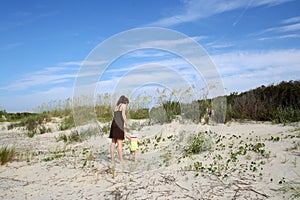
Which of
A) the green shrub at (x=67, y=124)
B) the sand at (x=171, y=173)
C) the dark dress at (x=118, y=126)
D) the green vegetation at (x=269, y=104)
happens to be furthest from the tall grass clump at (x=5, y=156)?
the green vegetation at (x=269, y=104)

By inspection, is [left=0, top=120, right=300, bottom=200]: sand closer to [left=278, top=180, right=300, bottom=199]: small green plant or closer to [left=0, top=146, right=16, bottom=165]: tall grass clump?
[left=278, top=180, right=300, bottom=199]: small green plant

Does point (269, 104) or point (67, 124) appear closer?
point (269, 104)

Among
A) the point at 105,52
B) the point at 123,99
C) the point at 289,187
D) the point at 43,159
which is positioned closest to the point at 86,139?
the point at 43,159

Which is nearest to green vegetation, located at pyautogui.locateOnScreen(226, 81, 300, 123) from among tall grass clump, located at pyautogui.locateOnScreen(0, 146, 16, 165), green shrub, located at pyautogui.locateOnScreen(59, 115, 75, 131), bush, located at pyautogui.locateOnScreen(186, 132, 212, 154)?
bush, located at pyautogui.locateOnScreen(186, 132, 212, 154)

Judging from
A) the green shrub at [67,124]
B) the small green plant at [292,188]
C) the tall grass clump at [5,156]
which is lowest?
the small green plant at [292,188]

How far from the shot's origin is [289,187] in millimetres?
4859

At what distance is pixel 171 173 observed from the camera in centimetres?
609

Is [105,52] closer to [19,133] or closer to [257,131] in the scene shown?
[257,131]

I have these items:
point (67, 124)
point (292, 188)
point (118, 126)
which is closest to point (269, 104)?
point (118, 126)

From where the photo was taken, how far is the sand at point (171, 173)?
516 cm

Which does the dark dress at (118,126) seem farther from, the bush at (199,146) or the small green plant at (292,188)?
the small green plant at (292,188)

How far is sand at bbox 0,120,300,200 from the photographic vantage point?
16.9ft

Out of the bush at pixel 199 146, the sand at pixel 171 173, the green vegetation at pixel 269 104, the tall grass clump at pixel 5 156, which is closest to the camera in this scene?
the sand at pixel 171 173

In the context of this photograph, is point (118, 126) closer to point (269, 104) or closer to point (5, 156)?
point (5, 156)
